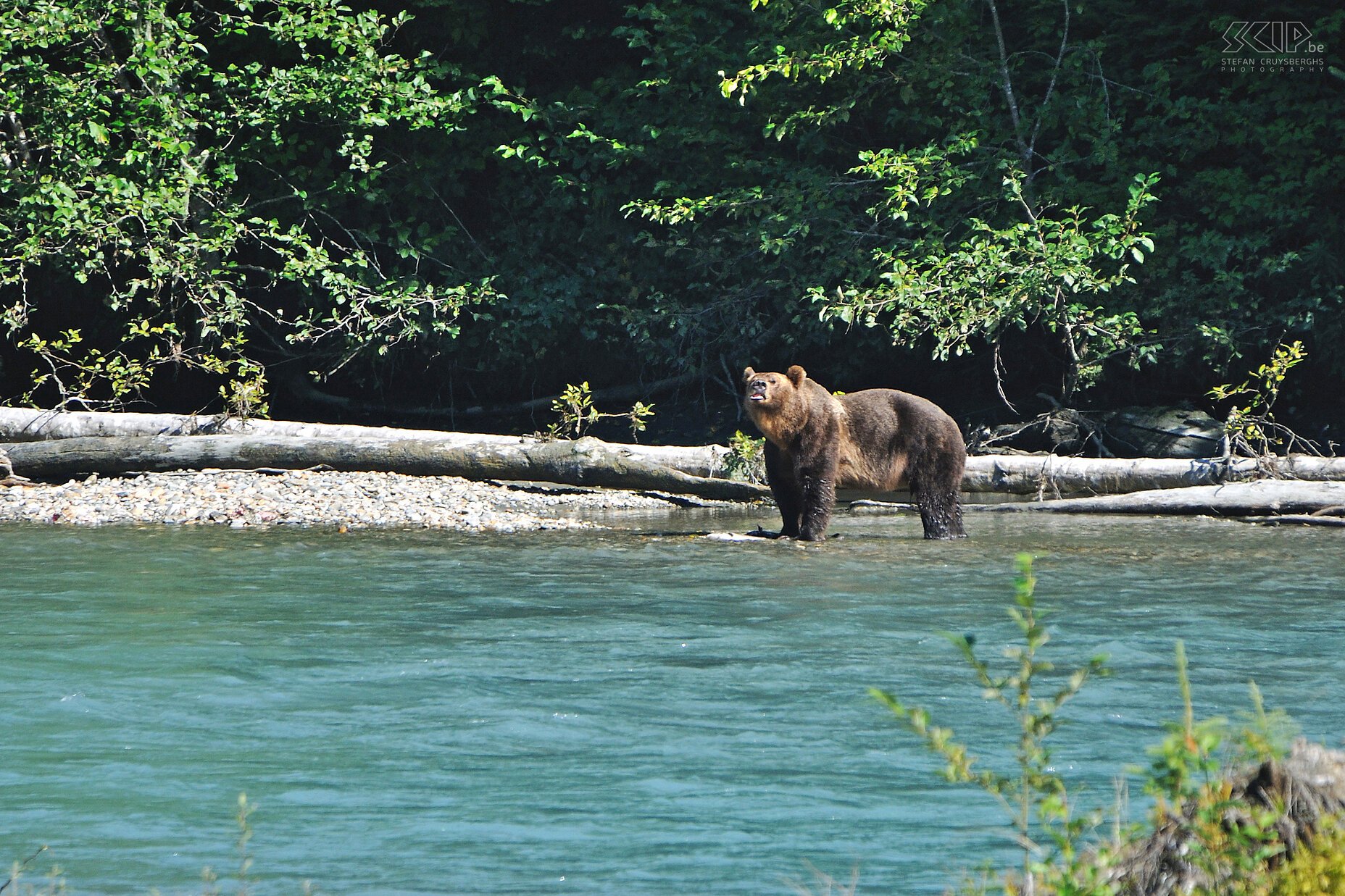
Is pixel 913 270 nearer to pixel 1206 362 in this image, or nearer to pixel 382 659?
pixel 1206 362

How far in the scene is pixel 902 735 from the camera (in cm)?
572

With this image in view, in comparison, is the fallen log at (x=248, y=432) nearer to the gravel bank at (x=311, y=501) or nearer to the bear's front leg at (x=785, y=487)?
the gravel bank at (x=311, y=501)

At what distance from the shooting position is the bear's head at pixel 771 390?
11414 millimetres

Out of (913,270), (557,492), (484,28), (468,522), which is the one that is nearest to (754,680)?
(468,522)

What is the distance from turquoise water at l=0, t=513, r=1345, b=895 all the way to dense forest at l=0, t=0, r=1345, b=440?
5505 millimetres

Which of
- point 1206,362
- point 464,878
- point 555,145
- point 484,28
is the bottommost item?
point 464,878

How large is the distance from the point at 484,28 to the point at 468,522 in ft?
26.7

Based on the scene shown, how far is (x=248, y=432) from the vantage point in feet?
50.0

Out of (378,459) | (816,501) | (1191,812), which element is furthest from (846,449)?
(1191,812)

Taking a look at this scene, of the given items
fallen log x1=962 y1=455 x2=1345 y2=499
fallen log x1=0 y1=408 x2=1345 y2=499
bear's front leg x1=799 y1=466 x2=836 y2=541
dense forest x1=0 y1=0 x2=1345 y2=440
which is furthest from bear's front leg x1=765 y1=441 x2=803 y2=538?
dense forest x1=0 y1=0 x2=1345 y2=440

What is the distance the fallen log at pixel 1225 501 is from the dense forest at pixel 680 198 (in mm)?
2533

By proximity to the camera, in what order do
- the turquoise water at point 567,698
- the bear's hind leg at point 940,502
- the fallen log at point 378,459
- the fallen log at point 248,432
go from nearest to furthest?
the turquoise water at point 567,698
the bear's hind leg at point 940,502
the fallen log at point 378,459
the fallen log at point 248,432

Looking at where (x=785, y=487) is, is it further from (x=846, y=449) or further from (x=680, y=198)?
(x=680, y=198)

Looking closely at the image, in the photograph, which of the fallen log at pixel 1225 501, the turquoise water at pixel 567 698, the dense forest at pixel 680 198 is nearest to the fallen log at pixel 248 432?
the dense forest at pixel 680 198
